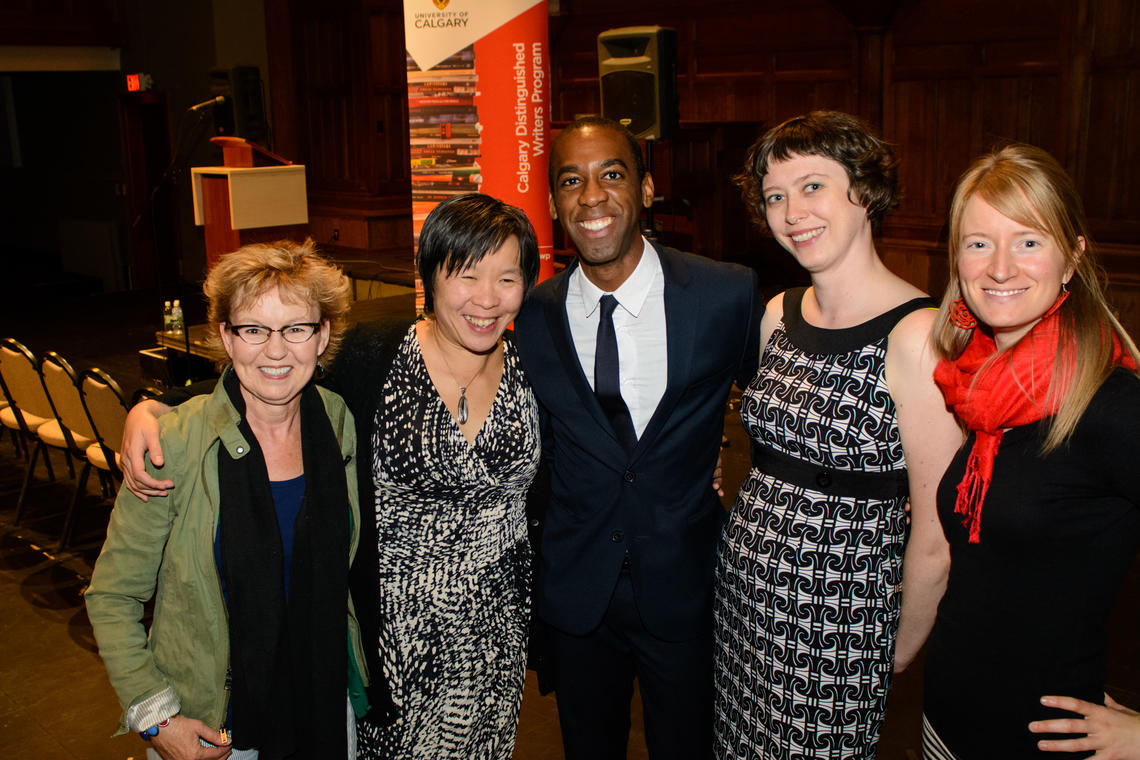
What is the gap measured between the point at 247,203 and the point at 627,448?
5.71 metres

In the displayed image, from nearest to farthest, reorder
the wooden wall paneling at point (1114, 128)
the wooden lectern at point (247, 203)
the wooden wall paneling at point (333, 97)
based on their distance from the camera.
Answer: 1. the wooden wall paneling at point (1114, 128)
2. the wooden lectern at point (247, 203)
3. the wooden wall paneling at point (333, 97)

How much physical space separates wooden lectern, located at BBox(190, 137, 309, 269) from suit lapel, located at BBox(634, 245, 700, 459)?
5.42 m

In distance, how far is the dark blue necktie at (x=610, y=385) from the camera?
6.92ft

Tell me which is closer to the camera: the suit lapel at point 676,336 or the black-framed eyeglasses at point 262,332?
the black-framed eyeglasses at point 262,332

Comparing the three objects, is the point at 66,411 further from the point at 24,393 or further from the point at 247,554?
the point at 247,554

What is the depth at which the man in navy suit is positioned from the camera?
210 centimetres

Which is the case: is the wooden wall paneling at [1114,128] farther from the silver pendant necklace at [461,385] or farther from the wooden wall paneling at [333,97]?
the wooden wall paneling at [333,97]

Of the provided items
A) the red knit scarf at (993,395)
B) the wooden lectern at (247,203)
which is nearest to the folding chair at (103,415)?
the wooden lectern at (247,203)

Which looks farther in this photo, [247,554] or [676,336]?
[676,336]

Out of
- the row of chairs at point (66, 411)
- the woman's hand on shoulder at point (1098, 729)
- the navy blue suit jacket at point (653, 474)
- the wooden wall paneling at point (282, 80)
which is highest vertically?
the wooden wall paneling at point (282, 80)

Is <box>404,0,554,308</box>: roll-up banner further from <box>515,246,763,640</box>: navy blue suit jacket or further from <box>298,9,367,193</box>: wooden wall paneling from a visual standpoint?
<box>298,9,367,193</box>: wooden wall paneling

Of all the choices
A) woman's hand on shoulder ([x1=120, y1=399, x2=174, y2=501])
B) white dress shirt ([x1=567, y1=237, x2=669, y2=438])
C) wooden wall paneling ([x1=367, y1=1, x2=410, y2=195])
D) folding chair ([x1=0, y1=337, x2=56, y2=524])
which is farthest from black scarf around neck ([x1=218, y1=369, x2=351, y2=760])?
wooden wall paneling ([x1=367, y1=1, x2=410, y2=195])

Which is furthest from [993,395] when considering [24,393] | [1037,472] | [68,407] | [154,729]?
[24,393]

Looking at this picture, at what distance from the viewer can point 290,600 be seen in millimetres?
1862
